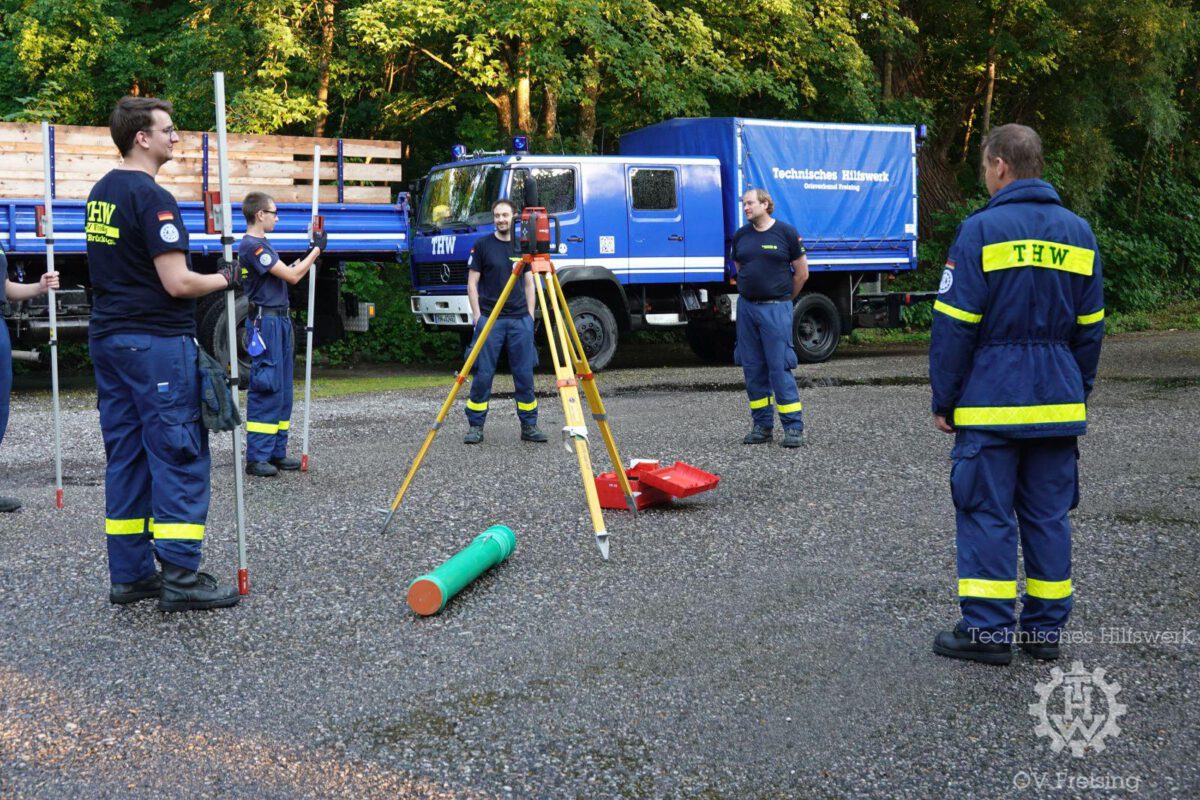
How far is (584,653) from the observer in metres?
4.69

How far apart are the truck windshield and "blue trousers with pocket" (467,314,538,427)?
5.14 meters

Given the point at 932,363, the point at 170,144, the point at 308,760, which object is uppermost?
the point at 170,144

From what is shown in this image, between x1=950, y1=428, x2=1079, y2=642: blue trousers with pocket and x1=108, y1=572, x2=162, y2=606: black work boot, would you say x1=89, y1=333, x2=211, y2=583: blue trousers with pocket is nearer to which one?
x1=108, y1=572, x2=162, y2=606: black work boot

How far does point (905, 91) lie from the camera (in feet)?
77.1

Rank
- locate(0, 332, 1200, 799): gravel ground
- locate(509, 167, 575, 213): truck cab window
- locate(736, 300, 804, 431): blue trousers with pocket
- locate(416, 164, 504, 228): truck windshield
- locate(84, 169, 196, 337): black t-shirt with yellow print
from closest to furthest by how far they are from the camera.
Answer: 1. locate(0, 332, 1200, 799): gravel ground
2. locate(84, 169, 196, 337): black t-shirt with yellow print
3. locate(736, 300, 804, 431): blue trousers with pocket
4. locate(416, 164, 504, 228): truck windshield
5. locate(509, 167, 575, 213): truck cab window

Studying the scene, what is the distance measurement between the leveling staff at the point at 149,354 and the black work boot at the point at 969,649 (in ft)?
9.60

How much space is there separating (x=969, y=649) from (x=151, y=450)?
10.8 feet

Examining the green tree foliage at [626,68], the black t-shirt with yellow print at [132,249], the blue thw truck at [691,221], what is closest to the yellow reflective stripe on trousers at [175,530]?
the black t-shirt with yellow print at [132,249]

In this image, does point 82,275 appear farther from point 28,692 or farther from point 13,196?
point 28,692

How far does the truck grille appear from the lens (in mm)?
15039

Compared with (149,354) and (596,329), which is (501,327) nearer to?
(149,354)

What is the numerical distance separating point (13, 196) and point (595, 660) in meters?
10.4

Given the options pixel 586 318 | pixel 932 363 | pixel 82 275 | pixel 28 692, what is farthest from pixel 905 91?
pixel 28 692

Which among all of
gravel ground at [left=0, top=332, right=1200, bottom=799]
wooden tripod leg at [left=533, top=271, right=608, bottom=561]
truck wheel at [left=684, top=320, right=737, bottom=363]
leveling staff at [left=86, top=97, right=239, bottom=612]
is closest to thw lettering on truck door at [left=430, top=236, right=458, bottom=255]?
truck wheel at [left=684, top=320, right=737, bottom=363]
